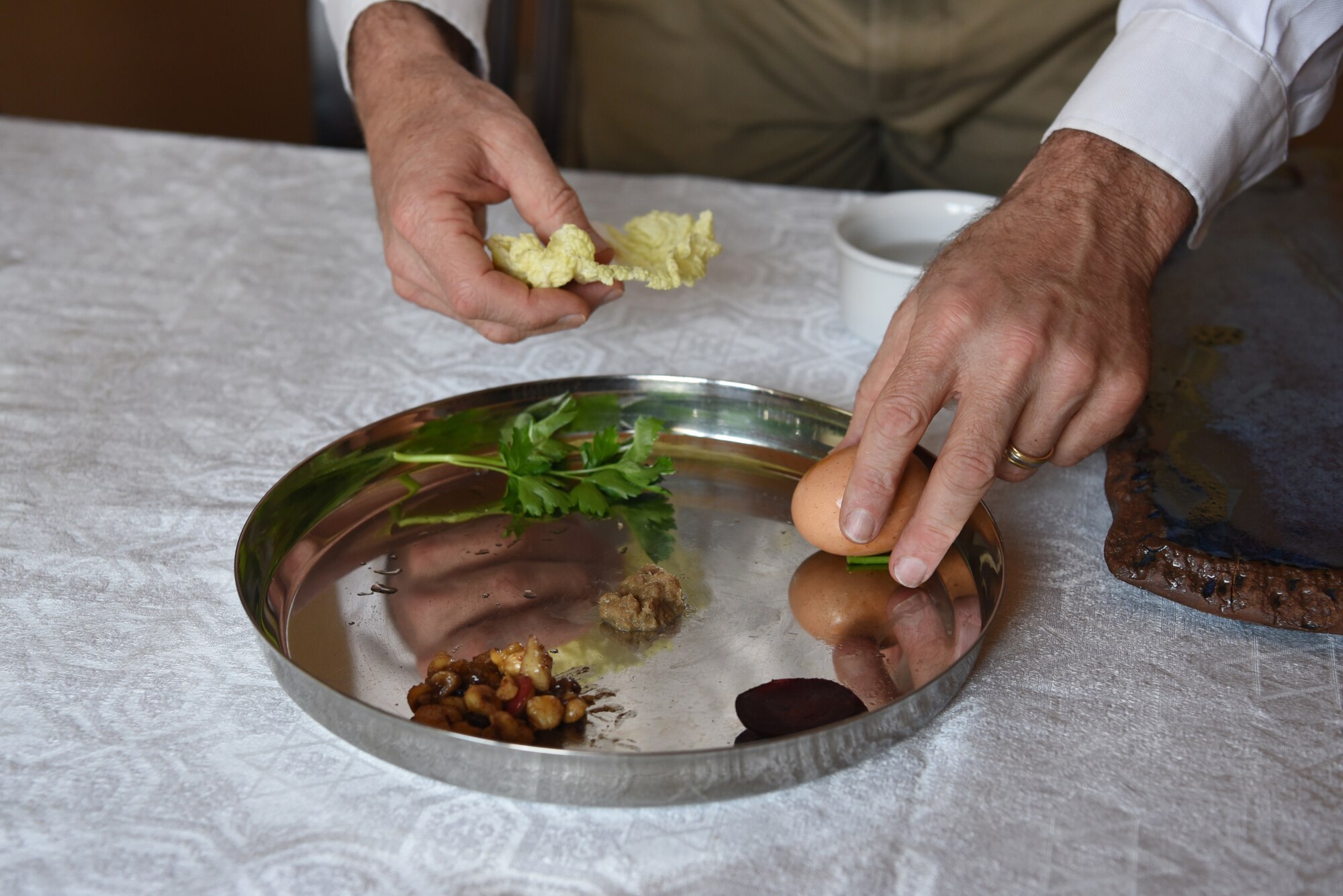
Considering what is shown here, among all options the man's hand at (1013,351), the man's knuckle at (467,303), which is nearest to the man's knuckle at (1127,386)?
the man's hand at (1013,351)

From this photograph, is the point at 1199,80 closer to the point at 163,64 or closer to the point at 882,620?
the point at 882,620

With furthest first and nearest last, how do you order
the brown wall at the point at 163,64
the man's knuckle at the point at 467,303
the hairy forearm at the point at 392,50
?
the brown wall at the point at 163,64, the hairy forearm at the point at 392,50, the man's knuckle at the point at 467,303

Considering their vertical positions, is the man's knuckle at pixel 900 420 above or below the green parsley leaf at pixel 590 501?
above

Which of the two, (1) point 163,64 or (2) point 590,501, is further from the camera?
(1) point 163,64

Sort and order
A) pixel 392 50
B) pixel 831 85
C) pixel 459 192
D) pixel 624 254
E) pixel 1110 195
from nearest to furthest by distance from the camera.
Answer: pixel 1110 195 < pixel 459 192 < pixel 624 254 < pixel 392 50 < pixel 831 85


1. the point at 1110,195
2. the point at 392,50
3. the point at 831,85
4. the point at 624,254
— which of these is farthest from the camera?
the point at 831,85

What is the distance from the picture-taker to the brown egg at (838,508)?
2.69 feet

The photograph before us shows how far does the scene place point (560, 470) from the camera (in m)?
0.97

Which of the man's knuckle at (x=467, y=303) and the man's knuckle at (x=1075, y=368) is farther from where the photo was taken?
the man's knuckle at (x=467, y=303)

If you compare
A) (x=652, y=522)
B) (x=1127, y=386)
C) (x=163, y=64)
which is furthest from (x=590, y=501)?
(x=163, y=64)

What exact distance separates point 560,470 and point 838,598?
281mm

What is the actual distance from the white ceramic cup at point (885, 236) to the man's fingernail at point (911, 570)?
43 centimetres

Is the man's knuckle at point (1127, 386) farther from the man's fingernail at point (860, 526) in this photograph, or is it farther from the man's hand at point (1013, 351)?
the man's fingernail at point (860, 526)

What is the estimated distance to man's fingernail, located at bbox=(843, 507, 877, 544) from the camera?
783 millimetres
